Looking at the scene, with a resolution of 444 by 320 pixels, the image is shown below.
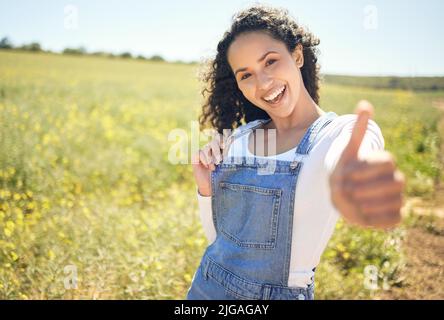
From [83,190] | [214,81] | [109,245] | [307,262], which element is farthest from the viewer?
[83,190]

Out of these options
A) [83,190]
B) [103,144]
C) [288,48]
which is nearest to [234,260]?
[288,48]

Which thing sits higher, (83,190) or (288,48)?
(288,48)

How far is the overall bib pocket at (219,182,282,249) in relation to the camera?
1.11 m

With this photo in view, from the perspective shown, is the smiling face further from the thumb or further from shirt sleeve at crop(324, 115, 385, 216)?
the thumb

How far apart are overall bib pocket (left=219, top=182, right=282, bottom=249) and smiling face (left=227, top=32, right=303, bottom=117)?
299 mm

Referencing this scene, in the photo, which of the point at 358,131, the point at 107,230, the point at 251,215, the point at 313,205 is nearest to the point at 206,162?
the point at 251,215

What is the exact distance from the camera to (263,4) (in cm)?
146

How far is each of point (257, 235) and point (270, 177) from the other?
0.17 metres

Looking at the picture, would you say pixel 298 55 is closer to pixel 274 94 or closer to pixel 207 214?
pixel 274 94

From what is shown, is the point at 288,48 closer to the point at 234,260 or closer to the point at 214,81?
the point at 214,81

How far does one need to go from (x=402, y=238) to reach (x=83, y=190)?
3.15m

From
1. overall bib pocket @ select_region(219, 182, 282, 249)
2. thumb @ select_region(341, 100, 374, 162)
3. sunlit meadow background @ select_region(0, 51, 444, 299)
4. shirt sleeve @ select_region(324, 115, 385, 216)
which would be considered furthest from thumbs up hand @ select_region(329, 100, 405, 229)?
sunlit meadow background @ select_region(0, 51, 444, 299)

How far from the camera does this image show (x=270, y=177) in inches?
44.8

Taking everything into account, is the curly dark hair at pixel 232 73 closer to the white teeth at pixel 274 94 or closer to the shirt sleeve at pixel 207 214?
the white teeth at pixel 274 94
